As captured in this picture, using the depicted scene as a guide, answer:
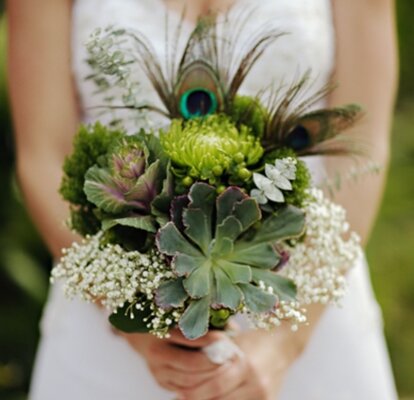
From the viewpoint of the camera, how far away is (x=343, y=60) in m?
2.06

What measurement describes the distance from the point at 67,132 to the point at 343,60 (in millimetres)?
633

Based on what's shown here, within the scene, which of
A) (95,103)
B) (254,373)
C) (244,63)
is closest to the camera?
(244,63)

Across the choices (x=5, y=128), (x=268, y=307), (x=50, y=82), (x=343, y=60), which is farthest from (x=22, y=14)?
(x=5, y=128)

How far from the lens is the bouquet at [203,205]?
54.4 inches

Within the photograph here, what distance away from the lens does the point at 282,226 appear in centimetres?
148

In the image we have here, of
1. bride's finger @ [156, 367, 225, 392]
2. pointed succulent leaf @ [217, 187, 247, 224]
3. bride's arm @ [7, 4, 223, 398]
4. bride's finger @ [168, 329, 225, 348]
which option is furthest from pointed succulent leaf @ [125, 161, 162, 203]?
bride's arm @ [7, 4, 223, 398]

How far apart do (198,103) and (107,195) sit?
0.90ft

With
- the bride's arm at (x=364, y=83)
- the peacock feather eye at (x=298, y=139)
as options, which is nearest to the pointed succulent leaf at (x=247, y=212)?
the peacock feather eye at (x=298, y=139)

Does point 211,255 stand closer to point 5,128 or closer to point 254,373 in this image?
point 254,373

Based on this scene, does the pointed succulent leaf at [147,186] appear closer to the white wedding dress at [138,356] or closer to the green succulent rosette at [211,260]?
the green succulent rosette at [211,260]

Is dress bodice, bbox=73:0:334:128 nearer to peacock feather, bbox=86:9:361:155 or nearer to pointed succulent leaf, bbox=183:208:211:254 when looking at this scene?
peacock feather, bbox=86:9:361:155

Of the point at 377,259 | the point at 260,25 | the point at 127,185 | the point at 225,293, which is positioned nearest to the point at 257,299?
the point at 225,293

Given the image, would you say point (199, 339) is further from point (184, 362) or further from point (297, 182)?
point (297, 182)

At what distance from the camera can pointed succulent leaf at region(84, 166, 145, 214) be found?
1.42m
